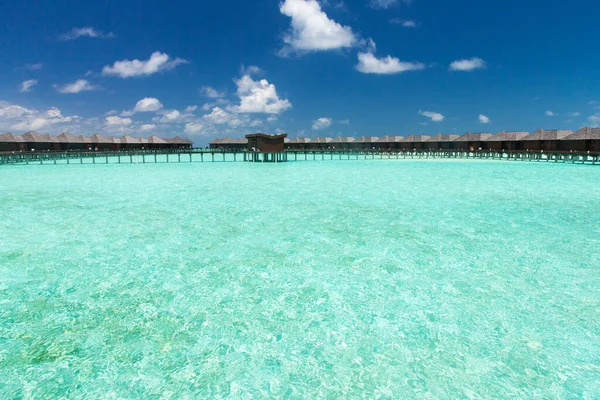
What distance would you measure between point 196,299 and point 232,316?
0.78 meters

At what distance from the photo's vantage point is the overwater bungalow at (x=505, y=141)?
4478cm

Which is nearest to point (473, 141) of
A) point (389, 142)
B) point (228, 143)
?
point (389, 142)

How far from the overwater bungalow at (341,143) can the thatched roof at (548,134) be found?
2631 cm

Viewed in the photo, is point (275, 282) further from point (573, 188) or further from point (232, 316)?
point (573, 188)

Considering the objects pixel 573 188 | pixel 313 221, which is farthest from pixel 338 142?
pixel 313 221

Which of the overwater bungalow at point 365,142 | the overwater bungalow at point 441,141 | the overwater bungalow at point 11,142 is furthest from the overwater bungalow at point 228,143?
the overwater bungalow at point 441,141

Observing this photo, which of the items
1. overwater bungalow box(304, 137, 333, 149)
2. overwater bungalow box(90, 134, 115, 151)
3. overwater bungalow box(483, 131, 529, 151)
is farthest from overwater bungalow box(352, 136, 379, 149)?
overwater bungalow box(90, 134, 115, 151)

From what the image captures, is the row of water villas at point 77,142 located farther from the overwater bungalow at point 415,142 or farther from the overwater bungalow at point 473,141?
the overwater bungalow at point 473,141

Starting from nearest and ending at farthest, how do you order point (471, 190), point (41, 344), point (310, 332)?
1. point (41, 344)
2. point (310, 332)
3. point (471, 190)

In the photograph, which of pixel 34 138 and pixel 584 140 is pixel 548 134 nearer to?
pixel 584 140

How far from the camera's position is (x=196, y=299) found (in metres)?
5.65

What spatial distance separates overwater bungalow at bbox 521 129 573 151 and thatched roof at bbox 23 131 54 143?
5366cm

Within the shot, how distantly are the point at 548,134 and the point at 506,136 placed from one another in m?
6.10

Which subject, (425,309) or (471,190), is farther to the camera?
(471,190)
